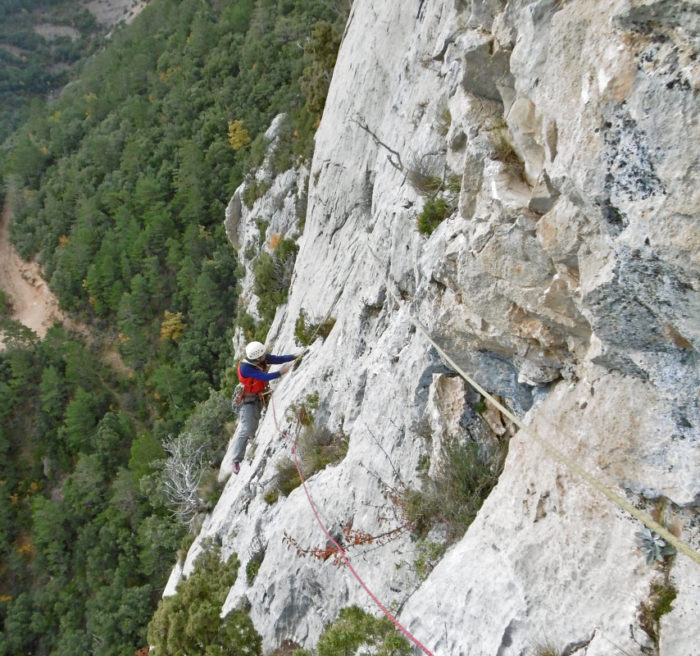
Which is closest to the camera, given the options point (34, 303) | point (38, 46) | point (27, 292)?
point (34, 303)

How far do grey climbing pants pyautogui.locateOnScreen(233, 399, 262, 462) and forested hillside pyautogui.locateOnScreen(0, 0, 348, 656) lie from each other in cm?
932

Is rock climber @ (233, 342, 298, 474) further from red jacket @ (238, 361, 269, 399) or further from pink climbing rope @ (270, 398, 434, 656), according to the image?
pink climbing rope @ (270, 398, 434, 656)

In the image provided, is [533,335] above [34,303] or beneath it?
above

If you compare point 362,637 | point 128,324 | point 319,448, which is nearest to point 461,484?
point 362,637

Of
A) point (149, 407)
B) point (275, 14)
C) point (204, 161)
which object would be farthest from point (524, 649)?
point (275, 14)

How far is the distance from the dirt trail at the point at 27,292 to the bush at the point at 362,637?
144 feet

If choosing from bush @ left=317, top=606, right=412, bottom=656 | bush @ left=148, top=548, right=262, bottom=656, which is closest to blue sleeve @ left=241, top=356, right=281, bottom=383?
bush @ left=148, top=548, right=262, bottom=656

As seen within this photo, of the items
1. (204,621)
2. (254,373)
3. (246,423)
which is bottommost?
(204,621)

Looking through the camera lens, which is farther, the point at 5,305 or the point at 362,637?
the point at 5,305

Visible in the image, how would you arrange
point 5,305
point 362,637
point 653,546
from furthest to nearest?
point 5,305, point 362,637, point 653,546

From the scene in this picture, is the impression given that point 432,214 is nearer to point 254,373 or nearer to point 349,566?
point 349,566

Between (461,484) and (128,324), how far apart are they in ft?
120

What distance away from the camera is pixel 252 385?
10.7 metres

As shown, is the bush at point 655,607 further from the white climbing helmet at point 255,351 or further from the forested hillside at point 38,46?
the forested hillside at point 38,46
